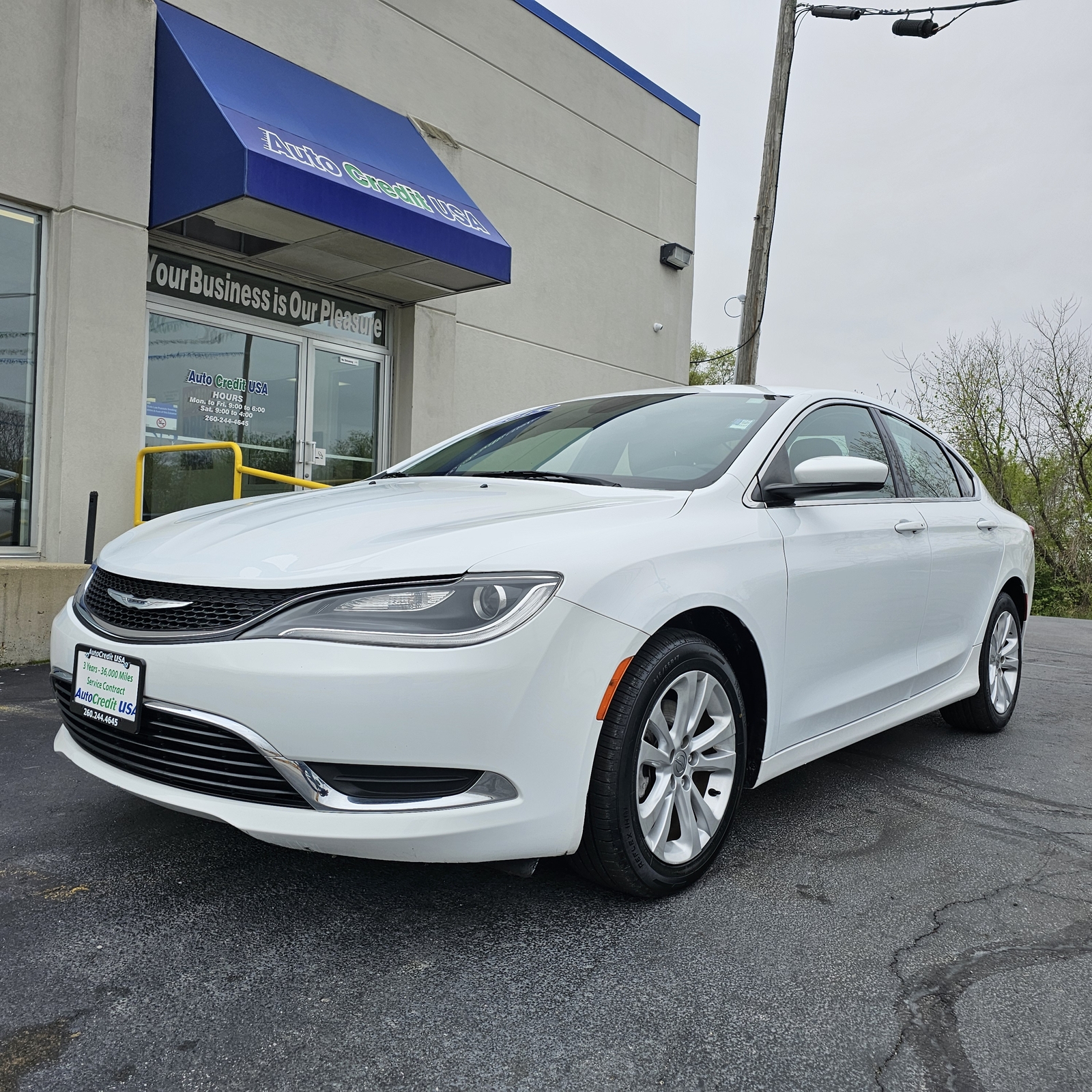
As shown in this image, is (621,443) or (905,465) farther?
(905,465)

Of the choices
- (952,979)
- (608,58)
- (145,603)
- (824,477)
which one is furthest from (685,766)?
(608,58)

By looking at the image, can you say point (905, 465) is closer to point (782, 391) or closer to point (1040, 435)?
point (782, 391)

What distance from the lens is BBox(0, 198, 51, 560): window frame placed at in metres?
6.76

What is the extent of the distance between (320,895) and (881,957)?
1411 millimetres

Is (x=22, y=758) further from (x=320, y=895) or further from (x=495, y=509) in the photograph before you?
(x=495, y=509)

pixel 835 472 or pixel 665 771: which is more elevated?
pixel 835 472

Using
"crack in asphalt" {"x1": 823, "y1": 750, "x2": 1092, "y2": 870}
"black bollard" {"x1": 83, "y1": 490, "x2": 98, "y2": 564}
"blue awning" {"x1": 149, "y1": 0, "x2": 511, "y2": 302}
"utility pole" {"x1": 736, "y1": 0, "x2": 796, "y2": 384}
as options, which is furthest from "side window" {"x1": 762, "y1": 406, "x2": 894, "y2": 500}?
"utility pole" {"x1": 736, "y1": 0, "x2": 796, "y2": 384}

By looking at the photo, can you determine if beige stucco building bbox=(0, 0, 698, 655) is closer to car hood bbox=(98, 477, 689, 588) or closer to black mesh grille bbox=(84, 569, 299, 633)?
car hood bbox=(98, 477, 689, 588)

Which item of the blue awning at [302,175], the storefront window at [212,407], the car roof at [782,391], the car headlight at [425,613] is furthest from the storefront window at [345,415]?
the car headlight at [425,613]

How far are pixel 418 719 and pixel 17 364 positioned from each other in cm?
605

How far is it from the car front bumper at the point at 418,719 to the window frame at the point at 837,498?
3.45ft

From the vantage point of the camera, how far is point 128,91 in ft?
23.2

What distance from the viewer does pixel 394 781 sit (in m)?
2.14

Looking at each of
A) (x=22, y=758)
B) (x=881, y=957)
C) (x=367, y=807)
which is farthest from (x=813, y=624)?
(x=22, y=758)
